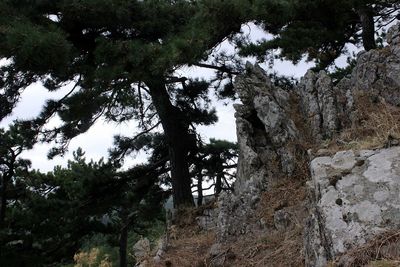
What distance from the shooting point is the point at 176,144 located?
32.1 feet

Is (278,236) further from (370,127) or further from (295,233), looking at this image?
(370,127)

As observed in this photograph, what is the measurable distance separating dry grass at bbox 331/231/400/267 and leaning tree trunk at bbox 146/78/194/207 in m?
6.26

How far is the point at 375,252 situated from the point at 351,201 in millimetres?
569

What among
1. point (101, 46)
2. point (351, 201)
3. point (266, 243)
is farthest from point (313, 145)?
point (101, 46)

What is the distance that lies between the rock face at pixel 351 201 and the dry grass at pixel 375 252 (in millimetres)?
79

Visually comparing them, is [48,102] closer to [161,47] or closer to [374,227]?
[161,47]

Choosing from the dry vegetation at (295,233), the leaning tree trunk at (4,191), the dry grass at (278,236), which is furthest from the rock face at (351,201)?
the leaning tree trunk at (4,191)

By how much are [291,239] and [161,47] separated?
3584 millimetres

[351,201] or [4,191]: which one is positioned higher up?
[4,191]

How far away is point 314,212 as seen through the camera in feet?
12.0

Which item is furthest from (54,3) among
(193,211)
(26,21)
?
(193,211)

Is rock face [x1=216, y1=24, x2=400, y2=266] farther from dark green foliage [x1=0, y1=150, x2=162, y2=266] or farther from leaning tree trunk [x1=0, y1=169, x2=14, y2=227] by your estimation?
leaning tree trunk [x1=0, y1=169, x2=14, y2=227]

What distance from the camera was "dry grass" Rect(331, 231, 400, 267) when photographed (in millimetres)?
2790

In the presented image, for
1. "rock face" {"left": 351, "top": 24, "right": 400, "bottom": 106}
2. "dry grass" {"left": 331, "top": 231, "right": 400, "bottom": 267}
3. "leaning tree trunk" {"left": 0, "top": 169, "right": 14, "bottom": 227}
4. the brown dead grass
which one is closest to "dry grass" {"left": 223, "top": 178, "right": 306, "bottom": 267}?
the brown dead grass
